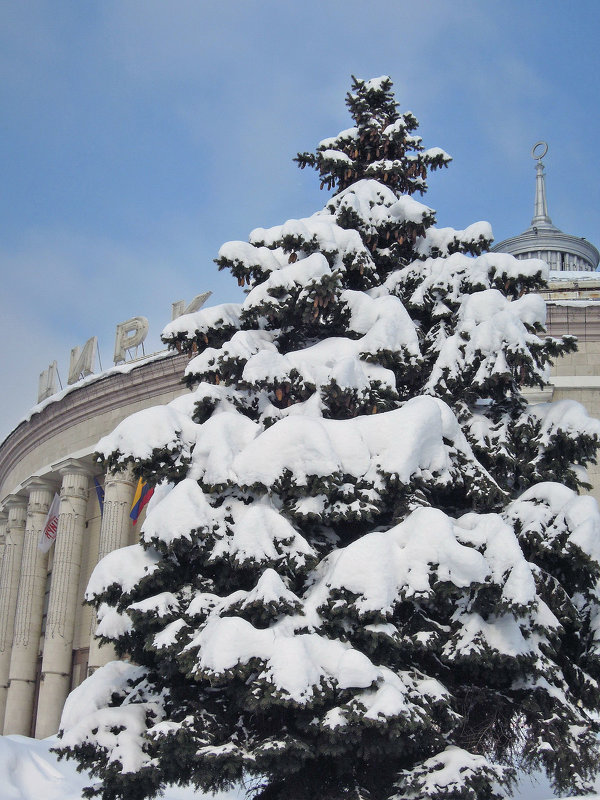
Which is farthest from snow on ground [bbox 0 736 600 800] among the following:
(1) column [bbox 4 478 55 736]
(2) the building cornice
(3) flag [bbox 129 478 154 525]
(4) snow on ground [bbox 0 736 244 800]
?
(1) column [bbox 4 478 55 736]

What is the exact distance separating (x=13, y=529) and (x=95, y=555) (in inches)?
204

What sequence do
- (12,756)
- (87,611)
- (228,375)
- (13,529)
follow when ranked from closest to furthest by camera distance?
(228,375) < (12,756) < (87,611) < (13,529)

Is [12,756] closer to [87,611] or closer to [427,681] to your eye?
[427,681]

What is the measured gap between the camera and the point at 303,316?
10.7m

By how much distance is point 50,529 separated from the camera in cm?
3116

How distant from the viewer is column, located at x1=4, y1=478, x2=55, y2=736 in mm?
31047

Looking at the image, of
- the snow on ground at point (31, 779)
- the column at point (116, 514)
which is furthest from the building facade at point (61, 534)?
the snow on ground at point (31, 779)

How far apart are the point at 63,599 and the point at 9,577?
6.01 m

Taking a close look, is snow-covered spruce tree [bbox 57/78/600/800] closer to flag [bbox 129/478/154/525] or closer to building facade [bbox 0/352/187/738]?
flag [bbox 129/478/154/525]

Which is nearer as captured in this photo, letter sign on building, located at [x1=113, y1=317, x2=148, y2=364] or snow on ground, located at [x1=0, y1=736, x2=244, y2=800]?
snow on ground, located at [x1=0, y1=736, x2=244, y2=800]

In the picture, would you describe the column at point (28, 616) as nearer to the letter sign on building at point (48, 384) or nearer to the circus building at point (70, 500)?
the circus building at point (70, 500)

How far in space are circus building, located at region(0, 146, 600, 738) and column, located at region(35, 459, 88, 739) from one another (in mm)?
32

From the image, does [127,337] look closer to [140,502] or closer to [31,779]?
[140,502]

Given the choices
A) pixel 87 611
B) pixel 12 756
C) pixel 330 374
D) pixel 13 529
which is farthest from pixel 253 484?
pixel 13 529
